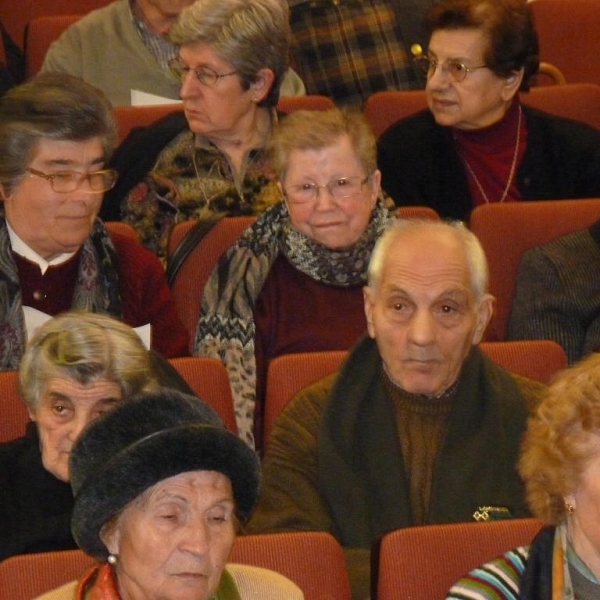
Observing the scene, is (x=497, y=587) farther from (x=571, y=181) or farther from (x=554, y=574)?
(x=571, y=181)

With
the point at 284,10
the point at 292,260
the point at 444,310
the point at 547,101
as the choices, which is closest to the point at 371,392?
the point at 444,310

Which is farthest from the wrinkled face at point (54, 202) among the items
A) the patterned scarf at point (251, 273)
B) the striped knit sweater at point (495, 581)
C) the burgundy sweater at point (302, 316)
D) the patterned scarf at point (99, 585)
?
the striped knit sweater at point (495, 581)

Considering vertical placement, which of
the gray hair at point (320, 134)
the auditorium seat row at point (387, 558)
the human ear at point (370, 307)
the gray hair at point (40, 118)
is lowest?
the auditorium seat row at point (387, 558)

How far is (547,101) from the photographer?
14.6 ft

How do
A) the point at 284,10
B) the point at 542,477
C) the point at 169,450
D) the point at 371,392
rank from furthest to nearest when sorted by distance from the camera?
1. the point at 284,10
2. the point at 371,392
3. the point at 542,477
4. the point at 169,450

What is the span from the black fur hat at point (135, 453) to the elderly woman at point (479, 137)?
6.84ft

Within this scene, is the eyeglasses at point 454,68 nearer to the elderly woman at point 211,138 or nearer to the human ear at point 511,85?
the human ear at point 511,85

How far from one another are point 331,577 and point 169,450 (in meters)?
0.37

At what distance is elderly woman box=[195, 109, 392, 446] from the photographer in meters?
3.29

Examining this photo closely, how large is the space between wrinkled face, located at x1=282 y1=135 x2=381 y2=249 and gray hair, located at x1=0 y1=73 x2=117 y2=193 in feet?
1.53

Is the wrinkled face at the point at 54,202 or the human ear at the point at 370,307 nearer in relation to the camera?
the human ear at the point at 370,307

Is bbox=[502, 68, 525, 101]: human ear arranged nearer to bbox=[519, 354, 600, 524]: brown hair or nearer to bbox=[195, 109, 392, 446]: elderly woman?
bbox=[195, 109, 392, 446]: elderly woman

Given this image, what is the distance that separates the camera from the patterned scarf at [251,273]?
3256 mm

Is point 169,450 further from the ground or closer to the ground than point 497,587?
further from the ground
